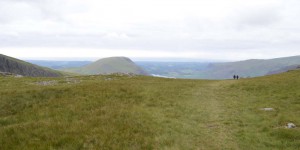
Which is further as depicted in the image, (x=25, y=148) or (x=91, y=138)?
(x=91, y=138)

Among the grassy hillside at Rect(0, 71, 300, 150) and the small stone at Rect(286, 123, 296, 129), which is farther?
the small stone at Rect(286, 123, 296, 129)

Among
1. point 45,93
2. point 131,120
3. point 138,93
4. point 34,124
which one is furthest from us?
point 138,93

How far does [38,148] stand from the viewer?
12188 millimetres

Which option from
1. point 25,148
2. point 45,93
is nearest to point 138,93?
point 45,93

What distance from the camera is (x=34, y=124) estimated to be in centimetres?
1608

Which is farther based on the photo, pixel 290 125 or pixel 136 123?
pixel 290 125

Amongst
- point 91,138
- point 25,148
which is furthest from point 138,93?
point 25,148

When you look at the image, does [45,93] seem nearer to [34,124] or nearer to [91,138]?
[34,124]

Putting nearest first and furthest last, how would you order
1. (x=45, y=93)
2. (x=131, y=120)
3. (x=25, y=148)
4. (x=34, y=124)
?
(x=25, y=148)
(x=34, y=124)
(x=131, y=120)
(x=45, y=93)

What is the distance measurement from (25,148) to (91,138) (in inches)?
119

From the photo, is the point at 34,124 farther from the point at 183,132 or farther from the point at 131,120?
the point at 183,132

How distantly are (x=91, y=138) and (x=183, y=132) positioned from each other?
5.46 meters

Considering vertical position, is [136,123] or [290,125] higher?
[136,123]

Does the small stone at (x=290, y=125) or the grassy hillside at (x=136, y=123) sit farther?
the small stone at (x=290, y=125)
